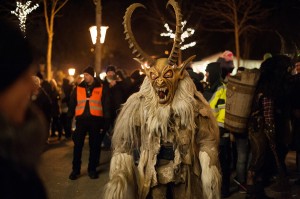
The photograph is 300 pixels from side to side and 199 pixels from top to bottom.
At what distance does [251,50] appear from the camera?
33281 mm

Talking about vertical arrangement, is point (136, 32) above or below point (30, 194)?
above

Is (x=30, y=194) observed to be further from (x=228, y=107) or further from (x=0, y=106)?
(x=228, y=107)

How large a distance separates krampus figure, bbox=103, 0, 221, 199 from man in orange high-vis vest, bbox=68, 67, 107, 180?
12.1ft

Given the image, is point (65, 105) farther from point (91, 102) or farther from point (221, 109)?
point (221, 109)

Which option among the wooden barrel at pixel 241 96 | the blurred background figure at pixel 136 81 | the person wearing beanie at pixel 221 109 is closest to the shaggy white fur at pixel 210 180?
the wooden barrel at pixel 241 96

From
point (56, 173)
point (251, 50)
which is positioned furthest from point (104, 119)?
point (251, 50)

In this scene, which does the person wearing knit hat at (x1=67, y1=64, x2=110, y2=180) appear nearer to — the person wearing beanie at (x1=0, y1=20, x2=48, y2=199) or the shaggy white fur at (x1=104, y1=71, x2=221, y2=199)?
the shaggy white fur at (x1=104, y1=71, x2=221, y2=199)

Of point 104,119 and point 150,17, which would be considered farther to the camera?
point 150,17

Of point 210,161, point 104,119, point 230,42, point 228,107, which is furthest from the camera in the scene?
point 230,42

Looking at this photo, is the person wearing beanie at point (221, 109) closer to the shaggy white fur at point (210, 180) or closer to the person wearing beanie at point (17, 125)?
the shaggy white fur at point (210, 180)

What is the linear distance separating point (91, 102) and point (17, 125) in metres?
6.67

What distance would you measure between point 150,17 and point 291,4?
922cm

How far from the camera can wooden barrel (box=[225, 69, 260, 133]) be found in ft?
20.5

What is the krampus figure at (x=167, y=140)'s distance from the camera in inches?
177
